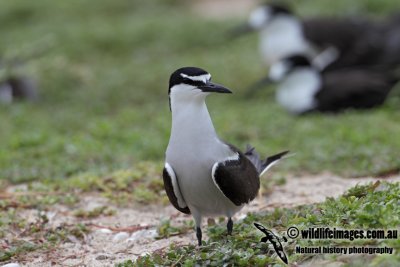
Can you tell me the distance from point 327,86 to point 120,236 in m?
5.21

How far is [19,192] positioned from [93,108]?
4.19 m

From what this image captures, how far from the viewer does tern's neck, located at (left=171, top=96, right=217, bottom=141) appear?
14.9 feet

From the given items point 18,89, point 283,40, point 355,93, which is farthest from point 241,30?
point 18,89

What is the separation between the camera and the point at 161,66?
11562 mm

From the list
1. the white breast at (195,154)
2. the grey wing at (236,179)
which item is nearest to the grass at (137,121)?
the grey wing at (236,179)

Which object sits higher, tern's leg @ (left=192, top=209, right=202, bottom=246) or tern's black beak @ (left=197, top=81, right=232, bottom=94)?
tern's black beak @ (left=197, top=81, right=232, bottom=94)

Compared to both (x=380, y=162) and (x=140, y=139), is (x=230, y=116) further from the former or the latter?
(x=380, y=162)

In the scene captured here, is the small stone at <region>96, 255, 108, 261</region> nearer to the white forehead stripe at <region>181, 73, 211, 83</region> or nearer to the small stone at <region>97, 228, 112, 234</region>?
the small stone at <region>97, 228, 112, 234</region>

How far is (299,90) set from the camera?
32.7 ft

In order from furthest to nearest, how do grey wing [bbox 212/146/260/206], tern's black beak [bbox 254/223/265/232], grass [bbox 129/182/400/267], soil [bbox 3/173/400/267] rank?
soil [bbox 3/173/400/267] < grey wing [bbox 212/146/260/206] < tern's black beak [bbox 254/223/265/232] < grass [bbox 129/182/400/267]

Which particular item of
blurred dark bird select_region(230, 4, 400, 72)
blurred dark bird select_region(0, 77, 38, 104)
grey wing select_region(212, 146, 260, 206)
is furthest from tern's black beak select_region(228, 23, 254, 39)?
grey wing select_region(212, 146, 260, 206)

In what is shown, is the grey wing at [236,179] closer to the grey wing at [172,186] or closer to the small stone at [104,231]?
the grey wing at [172,186]

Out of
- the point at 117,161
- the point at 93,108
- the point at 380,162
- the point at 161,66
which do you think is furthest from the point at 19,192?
the point at 161,66

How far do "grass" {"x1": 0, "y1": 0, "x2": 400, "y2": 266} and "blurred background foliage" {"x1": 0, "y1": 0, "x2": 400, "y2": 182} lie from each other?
0.02 m
